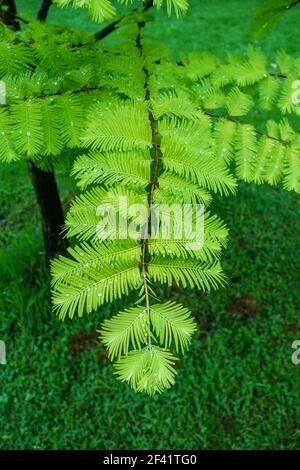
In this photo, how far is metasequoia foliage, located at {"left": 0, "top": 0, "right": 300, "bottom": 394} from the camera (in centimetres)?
90

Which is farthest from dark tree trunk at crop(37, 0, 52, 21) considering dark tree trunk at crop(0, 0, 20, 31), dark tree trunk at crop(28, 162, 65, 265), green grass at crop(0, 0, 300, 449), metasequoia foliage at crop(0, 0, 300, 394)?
green grass at crop(0, 0, 300, 449)

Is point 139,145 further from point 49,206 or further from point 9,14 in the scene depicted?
point 49,206

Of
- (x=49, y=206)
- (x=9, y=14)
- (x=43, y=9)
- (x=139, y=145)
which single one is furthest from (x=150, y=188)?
(x=49, y=206)

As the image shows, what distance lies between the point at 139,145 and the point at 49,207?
87.2 inches

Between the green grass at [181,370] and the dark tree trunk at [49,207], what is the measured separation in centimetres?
20

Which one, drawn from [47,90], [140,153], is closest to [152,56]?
[47,90]

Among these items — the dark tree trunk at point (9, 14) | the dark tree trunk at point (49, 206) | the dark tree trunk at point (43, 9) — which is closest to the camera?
the dark tree trunk at point (9, 14)

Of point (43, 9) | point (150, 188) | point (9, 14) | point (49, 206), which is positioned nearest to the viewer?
point (150, 188)

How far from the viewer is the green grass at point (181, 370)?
2799mm

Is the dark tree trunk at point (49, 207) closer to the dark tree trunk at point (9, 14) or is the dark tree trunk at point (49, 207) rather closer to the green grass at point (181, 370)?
the green grass at point (181, 370)

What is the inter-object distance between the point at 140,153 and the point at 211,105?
54cm

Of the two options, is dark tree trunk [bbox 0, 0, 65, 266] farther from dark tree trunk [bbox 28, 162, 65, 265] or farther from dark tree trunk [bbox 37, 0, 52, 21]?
dark tree trunk [bbox 37, 0, 52, 21]

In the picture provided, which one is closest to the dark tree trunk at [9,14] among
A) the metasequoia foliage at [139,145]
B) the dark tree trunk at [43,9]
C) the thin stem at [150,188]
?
the dark tree trunk at [43,9]

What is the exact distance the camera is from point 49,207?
3.22 m
